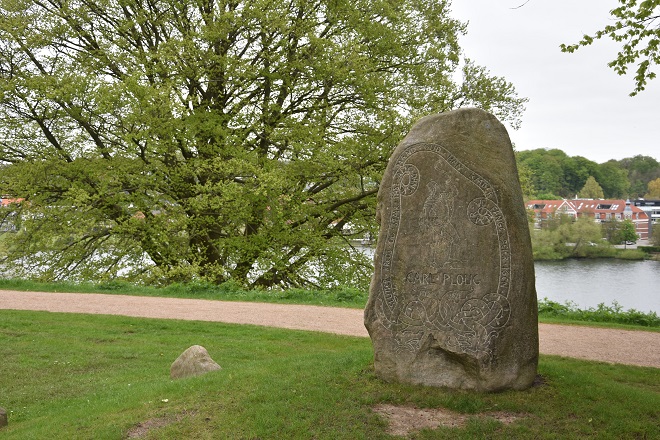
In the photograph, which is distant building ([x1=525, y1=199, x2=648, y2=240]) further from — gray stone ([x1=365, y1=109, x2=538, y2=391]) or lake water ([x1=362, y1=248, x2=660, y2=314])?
gray stone ([x1=365, y1=109, x2=538, y2=391])

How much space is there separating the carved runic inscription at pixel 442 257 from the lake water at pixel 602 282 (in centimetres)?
1325

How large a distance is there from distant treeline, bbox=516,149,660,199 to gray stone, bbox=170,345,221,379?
31261 mm

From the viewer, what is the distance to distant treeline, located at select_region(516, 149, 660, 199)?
37.9m

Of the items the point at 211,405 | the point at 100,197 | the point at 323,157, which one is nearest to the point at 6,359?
the point at 211,405

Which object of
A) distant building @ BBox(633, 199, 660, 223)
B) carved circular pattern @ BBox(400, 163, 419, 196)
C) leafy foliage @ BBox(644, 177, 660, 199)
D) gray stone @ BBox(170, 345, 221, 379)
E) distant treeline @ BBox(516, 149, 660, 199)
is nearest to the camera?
carved circular pattern @ BBox(400, 163, 419, 196)

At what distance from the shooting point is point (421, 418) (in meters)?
5.92

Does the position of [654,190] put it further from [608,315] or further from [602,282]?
[608,315]

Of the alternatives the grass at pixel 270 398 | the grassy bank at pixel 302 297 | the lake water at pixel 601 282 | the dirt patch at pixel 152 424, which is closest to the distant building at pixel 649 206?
the lake water at pixel 601 282

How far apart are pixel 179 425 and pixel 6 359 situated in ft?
15.4

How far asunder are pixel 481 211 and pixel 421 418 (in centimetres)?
231

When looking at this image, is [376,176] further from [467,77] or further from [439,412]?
[439,412]

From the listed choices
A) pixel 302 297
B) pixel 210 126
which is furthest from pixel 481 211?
pixel 210 126

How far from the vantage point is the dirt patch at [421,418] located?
18.7 feet

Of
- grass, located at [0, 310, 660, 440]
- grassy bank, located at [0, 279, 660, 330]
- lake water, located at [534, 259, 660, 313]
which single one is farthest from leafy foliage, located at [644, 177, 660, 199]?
grass, located at [0, 310, 660, 440]
